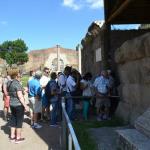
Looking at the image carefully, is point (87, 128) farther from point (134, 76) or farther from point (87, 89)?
point (87, 89)

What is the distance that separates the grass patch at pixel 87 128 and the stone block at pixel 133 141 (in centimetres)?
188

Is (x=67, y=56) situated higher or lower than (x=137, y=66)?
higher

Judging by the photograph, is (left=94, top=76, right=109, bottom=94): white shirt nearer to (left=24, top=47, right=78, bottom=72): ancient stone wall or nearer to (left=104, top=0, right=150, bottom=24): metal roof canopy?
(left=104, top=0, right=150, bottom=24): metal roof canopy

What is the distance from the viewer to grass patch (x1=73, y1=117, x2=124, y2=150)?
812cm

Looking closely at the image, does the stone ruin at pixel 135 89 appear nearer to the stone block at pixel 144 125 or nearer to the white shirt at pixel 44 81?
the stone block at pixel 144 125

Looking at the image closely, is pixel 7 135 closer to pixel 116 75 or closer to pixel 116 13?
pixel 116 75

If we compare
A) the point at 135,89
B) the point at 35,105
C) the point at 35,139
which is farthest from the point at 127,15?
the point at 35,139

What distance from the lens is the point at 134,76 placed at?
364 inches

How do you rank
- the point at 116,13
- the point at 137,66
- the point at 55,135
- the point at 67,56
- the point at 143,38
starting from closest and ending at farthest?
1. the point at 143,38
2. the point at 137,66
3. the point at 55,135
4. the point at 116,13
5. the point at 67,56

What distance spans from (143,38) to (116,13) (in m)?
4.48

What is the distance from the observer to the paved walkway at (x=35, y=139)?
8.67m

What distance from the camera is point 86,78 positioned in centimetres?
1223

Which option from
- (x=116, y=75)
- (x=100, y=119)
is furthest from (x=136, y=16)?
(x=100, y=119)

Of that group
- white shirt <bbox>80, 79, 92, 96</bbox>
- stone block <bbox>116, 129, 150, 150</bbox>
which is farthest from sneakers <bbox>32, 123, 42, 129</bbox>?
stone block <bbox>116, 129, 150, 150</bbox>
